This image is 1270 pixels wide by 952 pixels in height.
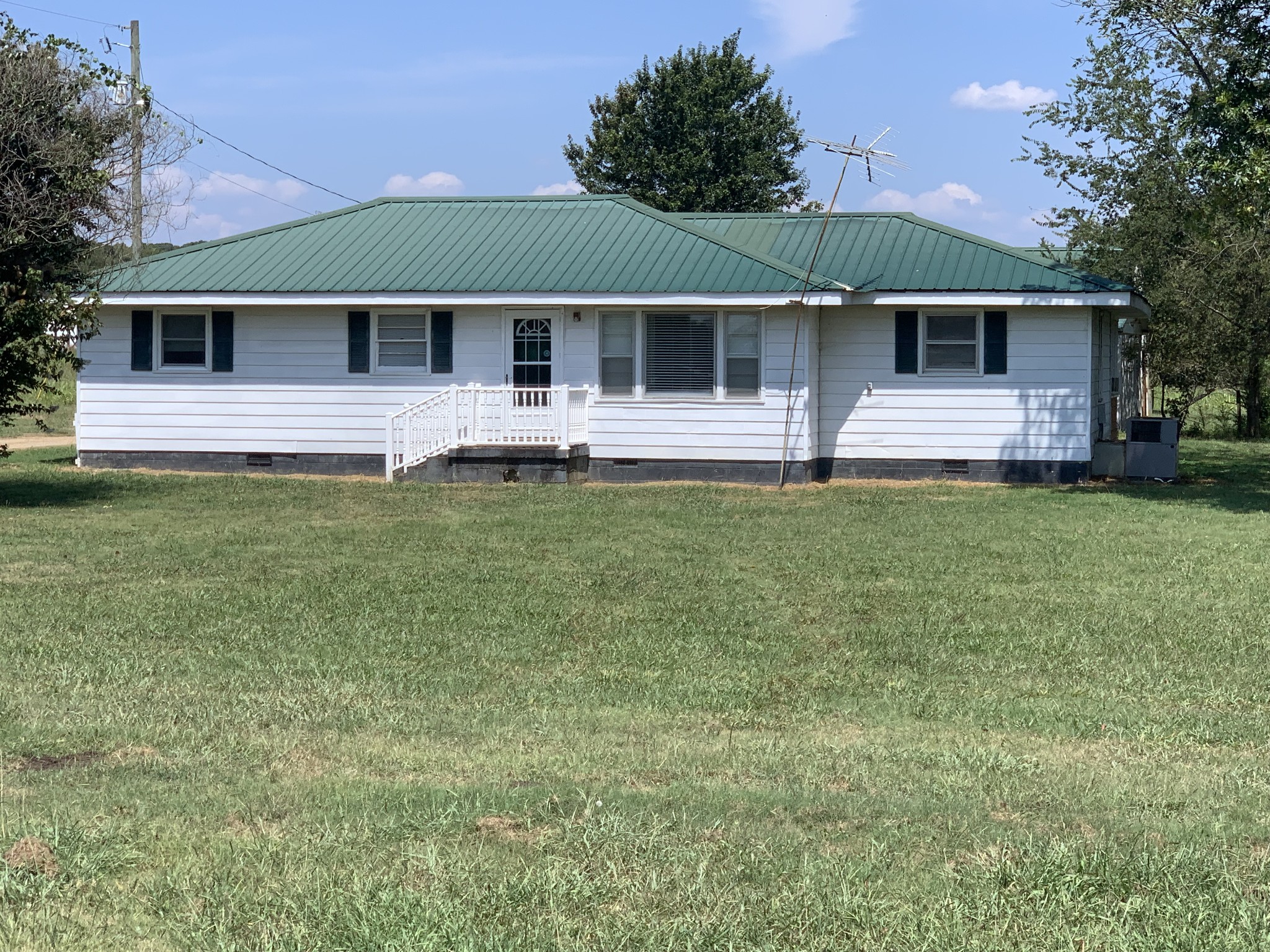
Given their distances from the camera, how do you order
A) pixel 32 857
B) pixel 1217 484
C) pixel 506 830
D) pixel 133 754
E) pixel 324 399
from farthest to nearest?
1. pixel 324 399
2. pixel 1217 484
3. pixel 133 754
4. pixel 506 830
5. pixel 32 857

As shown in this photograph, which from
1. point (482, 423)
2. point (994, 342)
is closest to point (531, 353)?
point (482, 423)

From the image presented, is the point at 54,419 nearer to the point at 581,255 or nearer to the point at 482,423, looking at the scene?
the point at 482,423

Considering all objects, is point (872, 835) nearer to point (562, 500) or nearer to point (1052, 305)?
point (562, 500)

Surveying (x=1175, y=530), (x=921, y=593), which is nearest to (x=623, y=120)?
(x=1175, y=530)

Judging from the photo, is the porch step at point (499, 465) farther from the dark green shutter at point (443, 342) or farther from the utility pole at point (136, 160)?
the utility pole at point (136, 160)

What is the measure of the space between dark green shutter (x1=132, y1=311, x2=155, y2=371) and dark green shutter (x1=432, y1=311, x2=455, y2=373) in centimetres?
481

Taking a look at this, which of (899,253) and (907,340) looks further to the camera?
(899,253)

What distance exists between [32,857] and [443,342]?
18.3m


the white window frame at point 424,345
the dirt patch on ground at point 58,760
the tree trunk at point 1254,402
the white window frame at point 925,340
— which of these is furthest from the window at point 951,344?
the dirt patch on ground at point 58,760

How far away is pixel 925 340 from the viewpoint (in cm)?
2216

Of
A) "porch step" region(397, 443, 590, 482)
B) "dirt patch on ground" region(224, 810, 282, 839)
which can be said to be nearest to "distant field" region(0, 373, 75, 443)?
"porch step" region(397, 443, 590, 482)

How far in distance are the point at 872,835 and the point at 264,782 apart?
2.57m

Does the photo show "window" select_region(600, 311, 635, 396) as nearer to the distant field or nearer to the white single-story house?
the white single-story house

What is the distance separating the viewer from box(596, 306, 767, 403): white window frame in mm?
21875
